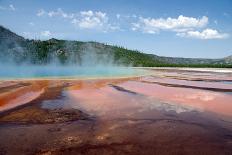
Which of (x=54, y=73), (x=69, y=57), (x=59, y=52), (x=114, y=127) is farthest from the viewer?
(x=59, y=52)

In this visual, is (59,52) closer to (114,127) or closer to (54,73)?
(54,73)

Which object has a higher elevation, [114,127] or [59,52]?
[59,52]

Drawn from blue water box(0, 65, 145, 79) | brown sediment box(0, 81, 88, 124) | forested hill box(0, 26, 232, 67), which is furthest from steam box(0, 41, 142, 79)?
brown sediment box(0, 81, 88, 124)

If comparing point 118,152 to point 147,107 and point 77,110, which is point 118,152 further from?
point 147,107

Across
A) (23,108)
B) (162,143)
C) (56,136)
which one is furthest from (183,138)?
(23,108)

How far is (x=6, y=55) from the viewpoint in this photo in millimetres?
77312

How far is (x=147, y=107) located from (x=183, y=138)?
145 inches

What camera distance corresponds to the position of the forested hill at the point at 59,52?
264 ft

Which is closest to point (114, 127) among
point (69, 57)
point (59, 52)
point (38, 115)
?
point (38, 115)

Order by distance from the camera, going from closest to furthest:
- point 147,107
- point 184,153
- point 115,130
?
point 184,153 → point 115,130 → point 147,107

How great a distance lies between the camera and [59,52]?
98.8 metres

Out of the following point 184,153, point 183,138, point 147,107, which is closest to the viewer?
point 184,153

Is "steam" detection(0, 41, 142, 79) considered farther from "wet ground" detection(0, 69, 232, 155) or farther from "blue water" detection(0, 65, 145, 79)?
"wet ground" detection(0, 69, 232, 155)

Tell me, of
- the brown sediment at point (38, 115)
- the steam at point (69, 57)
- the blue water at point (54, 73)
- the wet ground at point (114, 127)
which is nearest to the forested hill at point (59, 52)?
the steam at point (69, 57)
